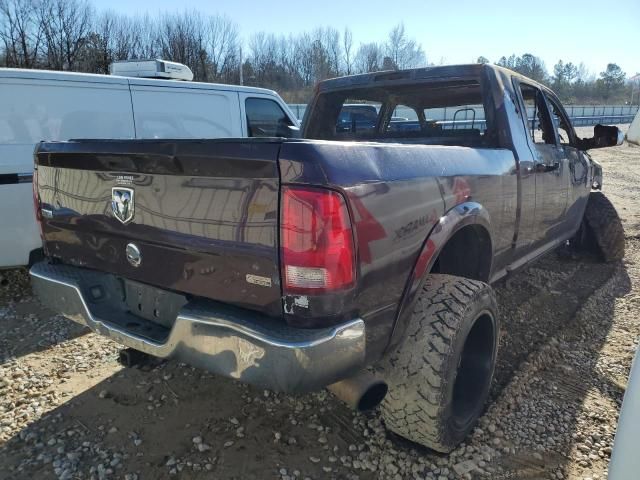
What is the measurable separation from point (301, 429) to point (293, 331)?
1076mm

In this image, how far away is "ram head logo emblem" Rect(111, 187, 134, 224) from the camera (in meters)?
2.15

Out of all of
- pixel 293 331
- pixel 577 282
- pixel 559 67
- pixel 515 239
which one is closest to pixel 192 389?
pixel 293 331

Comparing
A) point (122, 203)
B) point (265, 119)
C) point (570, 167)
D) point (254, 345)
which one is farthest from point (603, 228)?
point (122, 203)

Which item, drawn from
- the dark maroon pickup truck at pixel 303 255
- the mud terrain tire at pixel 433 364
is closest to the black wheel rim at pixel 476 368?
the dark maroon pickup truck at pixel 303 255

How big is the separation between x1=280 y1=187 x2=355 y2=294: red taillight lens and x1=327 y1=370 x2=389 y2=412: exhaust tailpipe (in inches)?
16.9

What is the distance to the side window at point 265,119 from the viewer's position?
644 cm

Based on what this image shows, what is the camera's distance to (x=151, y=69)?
20.3ft

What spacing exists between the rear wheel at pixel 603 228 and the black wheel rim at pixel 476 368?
3.29 metres

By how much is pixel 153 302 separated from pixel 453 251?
66.7 inches

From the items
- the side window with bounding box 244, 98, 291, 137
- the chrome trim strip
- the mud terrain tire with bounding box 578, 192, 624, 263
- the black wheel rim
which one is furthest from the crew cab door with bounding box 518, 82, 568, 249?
the chrome trim strip

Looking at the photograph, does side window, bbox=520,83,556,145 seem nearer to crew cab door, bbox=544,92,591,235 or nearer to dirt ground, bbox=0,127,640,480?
crew cab door, bbox=544,92,591,235

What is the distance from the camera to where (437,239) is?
2.19m

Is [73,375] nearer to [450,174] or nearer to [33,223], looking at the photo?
[33,223]

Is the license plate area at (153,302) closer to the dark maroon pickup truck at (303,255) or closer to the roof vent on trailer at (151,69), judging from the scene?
the dark maroon pickup truck at (303,255)
